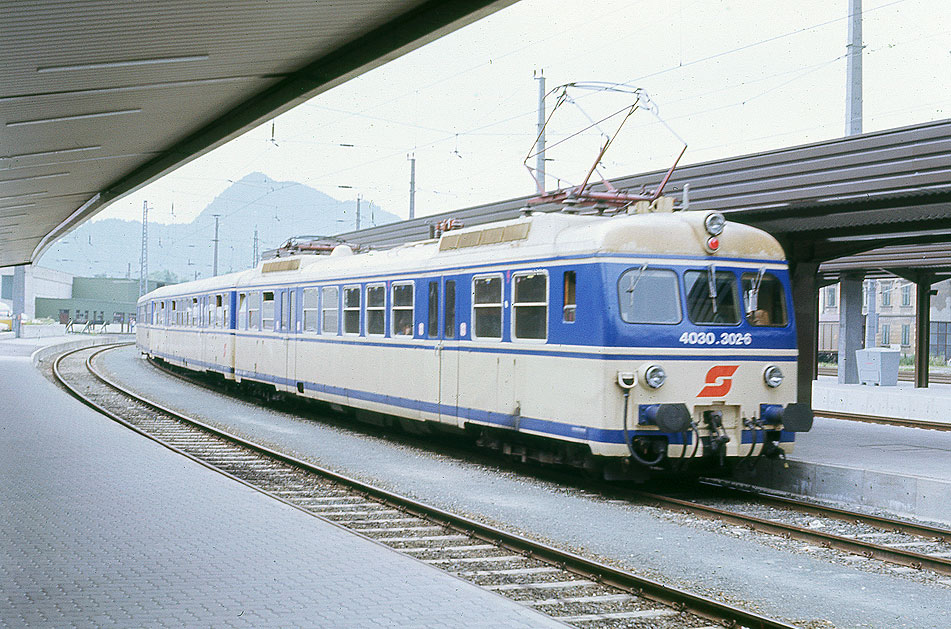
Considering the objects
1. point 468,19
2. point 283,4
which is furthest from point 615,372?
point 283,4

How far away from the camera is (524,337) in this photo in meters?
11.9

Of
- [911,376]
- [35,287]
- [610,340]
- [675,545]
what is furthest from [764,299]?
[35,287]

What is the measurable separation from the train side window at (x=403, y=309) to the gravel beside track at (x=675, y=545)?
1.82m

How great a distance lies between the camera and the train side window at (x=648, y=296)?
423 inches

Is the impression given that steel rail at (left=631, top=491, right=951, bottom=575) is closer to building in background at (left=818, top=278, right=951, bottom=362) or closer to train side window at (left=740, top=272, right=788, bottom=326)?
train side window at (left=740, top=272, right=788, bottom=326)

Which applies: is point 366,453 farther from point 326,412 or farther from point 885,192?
point 885,192

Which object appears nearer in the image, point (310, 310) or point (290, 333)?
point (310, 310)

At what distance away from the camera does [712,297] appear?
440 inches

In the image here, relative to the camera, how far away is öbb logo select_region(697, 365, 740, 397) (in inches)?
429

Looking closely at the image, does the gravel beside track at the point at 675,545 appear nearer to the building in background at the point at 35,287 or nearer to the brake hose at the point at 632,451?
the brake hose at the point at 632,451

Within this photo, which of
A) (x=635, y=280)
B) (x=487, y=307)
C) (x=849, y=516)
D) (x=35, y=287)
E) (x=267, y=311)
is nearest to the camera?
(x=849, y=516)

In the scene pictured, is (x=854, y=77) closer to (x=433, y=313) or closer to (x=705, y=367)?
(x=433, y=313)

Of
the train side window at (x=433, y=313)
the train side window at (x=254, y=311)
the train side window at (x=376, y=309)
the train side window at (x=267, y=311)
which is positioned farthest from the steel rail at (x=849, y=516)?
the train side window at (x=254, y=311)

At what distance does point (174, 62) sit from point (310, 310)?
10.2 m
